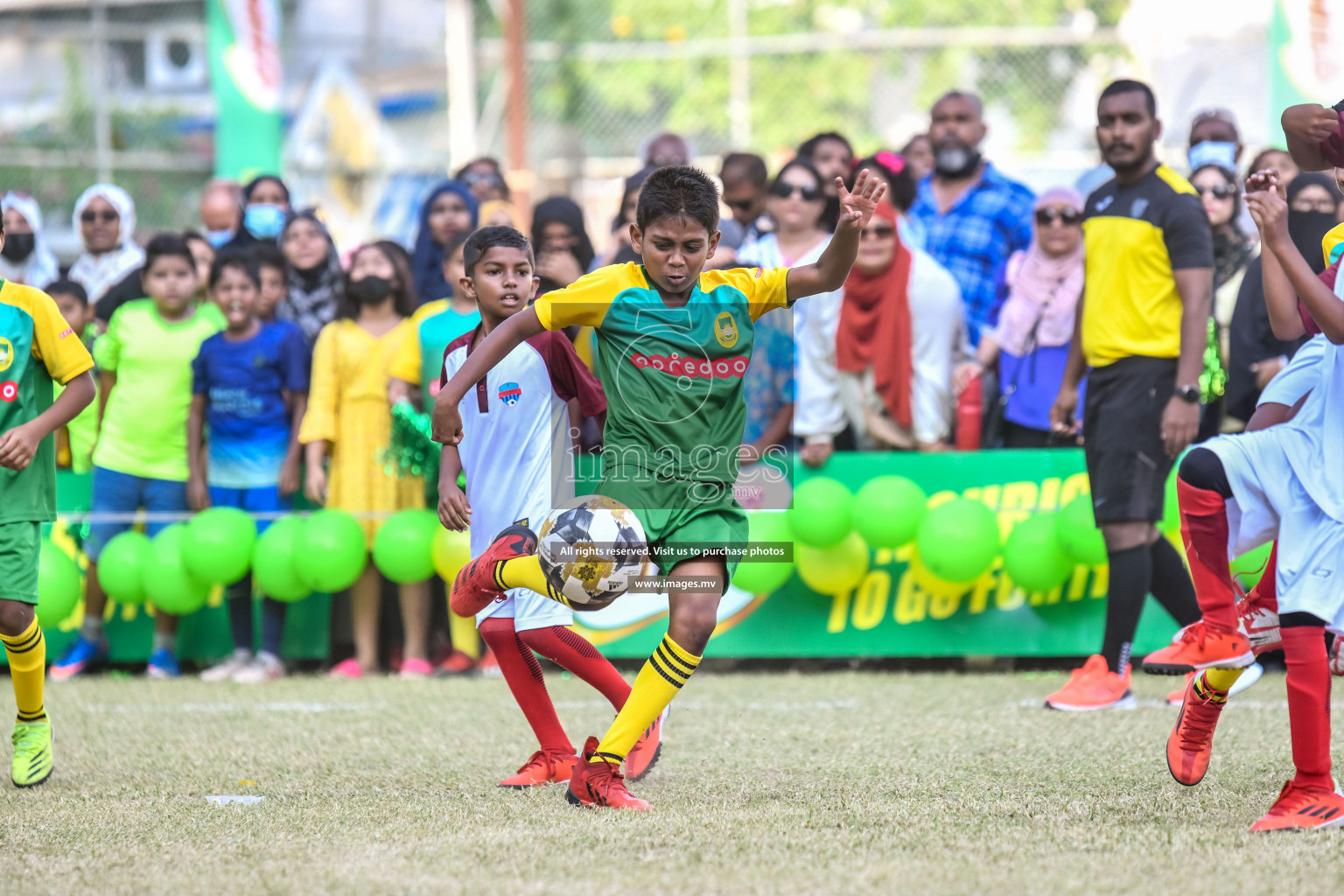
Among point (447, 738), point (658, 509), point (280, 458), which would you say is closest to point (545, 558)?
point (658, 509)

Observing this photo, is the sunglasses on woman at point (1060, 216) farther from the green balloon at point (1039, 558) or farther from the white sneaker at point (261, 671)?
the white sneaker at point (261, 671)

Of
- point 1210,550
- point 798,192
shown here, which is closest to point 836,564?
point 798,192

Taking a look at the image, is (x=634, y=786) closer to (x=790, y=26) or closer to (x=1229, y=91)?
(x=1229, y=91)

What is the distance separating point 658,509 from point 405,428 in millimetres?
3625

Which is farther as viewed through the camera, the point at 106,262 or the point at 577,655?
the point at 106,262

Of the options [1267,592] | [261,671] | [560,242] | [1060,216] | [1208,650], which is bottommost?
[261,671]

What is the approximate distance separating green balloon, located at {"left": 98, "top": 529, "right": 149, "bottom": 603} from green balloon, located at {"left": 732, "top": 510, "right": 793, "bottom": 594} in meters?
3.05

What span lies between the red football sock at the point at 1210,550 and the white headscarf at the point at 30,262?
7.17 meters

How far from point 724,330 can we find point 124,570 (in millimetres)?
4549

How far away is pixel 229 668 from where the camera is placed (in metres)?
7.68

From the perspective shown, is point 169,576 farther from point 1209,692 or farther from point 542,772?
point 1209,692

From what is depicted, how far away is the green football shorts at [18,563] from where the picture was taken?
191 inches

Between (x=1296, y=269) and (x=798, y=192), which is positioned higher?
(x=798, y=192)

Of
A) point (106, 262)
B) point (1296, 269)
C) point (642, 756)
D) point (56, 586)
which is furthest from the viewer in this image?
point (106, 262)
